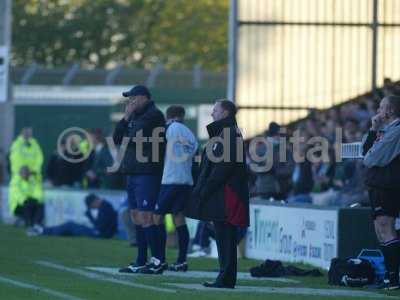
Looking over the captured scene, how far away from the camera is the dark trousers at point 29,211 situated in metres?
30.0

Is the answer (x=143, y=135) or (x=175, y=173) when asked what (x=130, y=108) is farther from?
(x=175, y=173)

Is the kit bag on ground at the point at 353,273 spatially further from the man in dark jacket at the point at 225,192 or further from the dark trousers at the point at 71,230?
the dark trousers at the point at 71,230

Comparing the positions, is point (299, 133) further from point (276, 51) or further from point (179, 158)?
point (179, 158)

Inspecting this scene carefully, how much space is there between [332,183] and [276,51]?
6358 mm

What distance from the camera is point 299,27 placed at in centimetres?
3056

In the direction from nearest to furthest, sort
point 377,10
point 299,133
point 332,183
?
point 332,183 → point 299,133 → point 377,10

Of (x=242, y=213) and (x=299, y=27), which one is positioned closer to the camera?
(x=242, y=213)

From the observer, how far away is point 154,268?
18297mm

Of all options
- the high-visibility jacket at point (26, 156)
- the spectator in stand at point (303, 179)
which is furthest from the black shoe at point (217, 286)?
the high-visibility jacket at point (26, 156)

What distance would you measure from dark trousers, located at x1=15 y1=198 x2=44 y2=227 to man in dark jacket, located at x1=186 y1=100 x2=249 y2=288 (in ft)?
44.7

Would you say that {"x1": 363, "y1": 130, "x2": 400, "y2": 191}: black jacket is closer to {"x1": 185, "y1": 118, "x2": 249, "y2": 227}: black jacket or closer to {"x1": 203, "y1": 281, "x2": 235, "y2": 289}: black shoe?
{"x1": 185, "y1": 118, "x2": 249, "y2": 227}: black jacket

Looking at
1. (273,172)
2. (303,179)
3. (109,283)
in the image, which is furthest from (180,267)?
(303,179)

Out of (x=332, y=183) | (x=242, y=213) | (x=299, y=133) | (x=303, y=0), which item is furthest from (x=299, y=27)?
(x=242, y=213)

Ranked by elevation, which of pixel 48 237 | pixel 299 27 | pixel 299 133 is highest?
pixel 299 27
